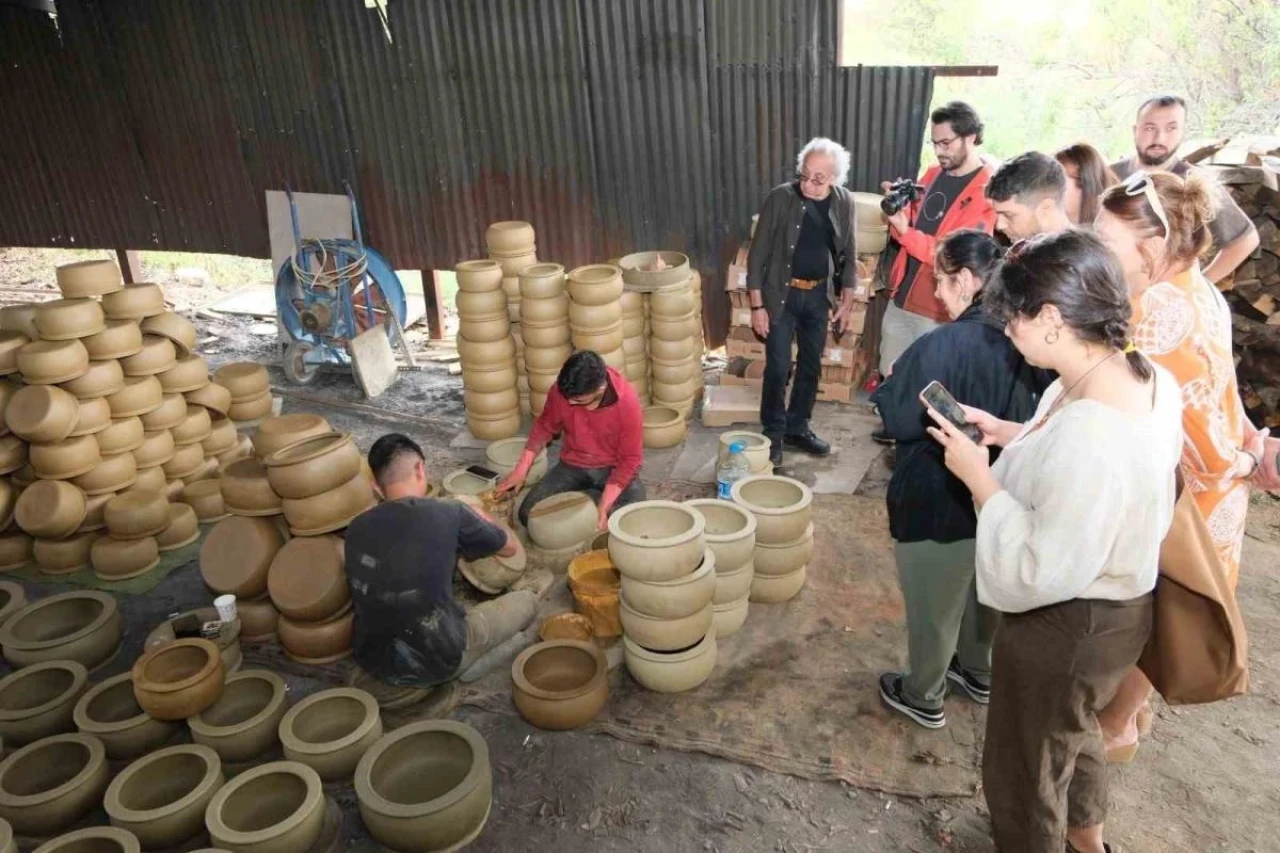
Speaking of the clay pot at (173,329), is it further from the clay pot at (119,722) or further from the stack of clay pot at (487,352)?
the clay pot at (119,722)

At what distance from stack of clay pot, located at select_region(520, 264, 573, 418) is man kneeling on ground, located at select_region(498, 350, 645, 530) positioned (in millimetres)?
977

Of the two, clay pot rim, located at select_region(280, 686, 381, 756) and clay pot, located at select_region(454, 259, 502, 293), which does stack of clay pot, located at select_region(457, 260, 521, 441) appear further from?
clay pot rim, located at select_region(280, 686, 381, 756)

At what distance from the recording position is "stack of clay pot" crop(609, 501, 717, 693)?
3553mm

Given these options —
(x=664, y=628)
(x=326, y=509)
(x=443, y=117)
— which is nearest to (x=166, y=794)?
(x=326, y=509)

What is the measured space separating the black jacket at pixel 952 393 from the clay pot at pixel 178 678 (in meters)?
2.91

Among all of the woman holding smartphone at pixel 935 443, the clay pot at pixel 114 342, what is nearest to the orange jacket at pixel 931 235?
the woman holding smartphone at pixel 935 443

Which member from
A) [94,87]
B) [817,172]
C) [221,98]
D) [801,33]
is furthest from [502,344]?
[94,87]

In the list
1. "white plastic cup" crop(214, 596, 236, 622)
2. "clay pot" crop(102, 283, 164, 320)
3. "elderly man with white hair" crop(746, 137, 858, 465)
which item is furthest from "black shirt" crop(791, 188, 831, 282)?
"clay pot" crop(102, 283, 164, 320)

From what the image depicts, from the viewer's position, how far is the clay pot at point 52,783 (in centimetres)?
317

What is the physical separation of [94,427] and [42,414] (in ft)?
0.94

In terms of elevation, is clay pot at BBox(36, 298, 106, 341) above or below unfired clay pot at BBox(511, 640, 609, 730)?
above

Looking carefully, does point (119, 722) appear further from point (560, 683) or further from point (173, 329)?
point (173, 329)

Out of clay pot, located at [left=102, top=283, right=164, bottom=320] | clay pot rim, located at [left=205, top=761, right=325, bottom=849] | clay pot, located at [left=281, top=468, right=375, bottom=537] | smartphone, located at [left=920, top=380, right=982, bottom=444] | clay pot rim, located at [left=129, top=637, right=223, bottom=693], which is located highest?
smartphone, located at [left=920, top=380, right=982, bottom=444]

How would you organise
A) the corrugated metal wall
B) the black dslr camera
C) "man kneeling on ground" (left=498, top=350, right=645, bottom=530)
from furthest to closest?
the corrugated metal wall
the black dslr camera
"man kneeling on ground" (left=498, top=350, right=645, bottom=530)
